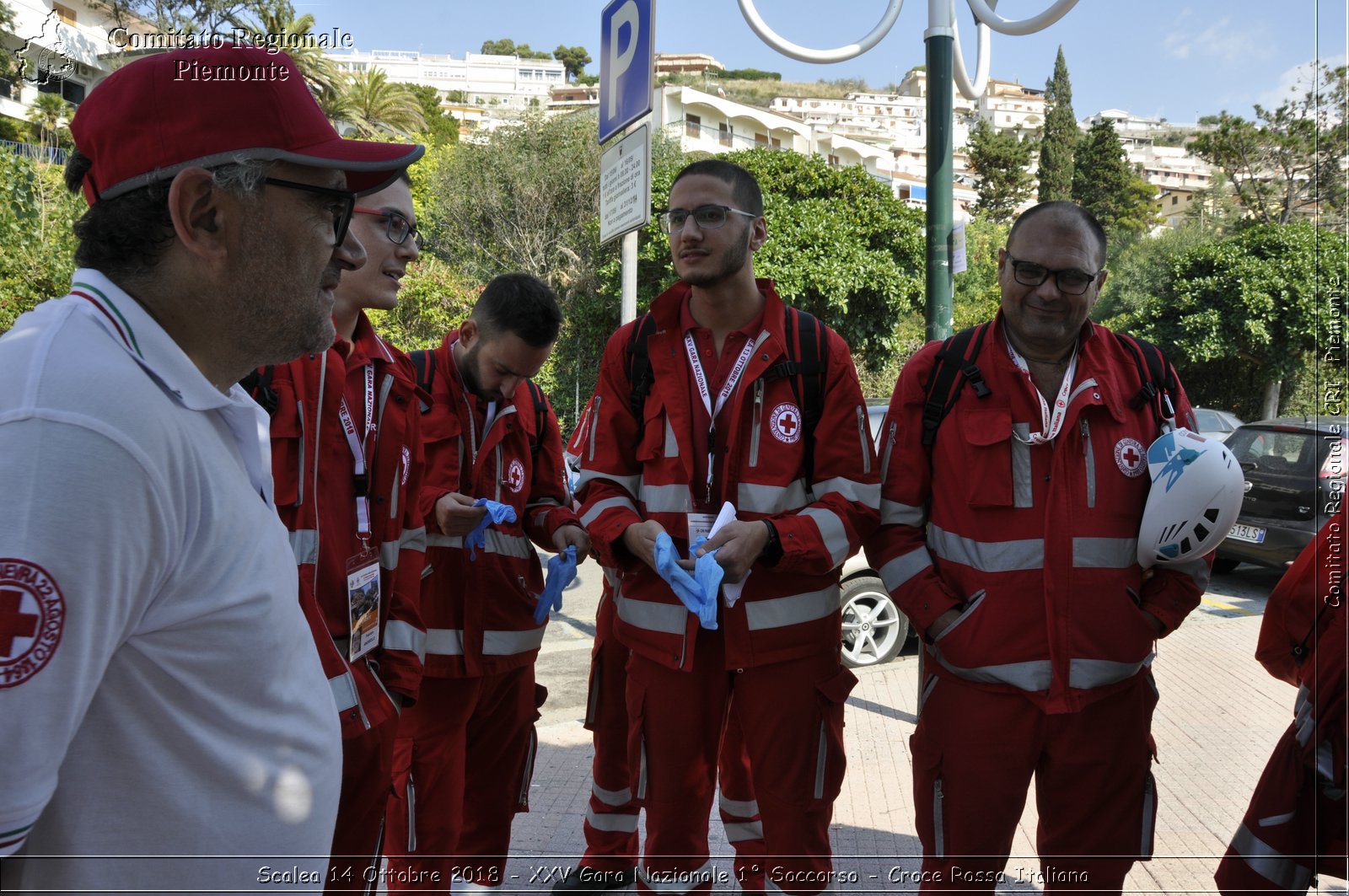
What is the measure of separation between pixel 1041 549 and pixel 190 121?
8.44ft

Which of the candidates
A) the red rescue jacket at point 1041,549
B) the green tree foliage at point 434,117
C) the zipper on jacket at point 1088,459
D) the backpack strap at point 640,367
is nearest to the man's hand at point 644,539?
the backpack strap at point 640,367

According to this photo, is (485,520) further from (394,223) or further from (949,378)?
(949,378)

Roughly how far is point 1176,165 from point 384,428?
134 metres

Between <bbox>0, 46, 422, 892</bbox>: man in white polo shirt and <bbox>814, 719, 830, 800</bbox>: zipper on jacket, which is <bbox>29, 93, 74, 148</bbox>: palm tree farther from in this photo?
<bbox>0, 46, 422, 892</bbox>: man in white polo shirt

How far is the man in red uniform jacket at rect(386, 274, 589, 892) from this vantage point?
3270 millimetres

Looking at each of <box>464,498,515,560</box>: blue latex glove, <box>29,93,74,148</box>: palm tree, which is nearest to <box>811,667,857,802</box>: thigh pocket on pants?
<box>464,498,515,560</box>: blue latex glove

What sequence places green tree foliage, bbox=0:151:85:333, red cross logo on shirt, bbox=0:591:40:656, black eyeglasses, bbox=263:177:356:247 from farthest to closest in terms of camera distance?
1. green tree foliage, bbox=0:151:85:333
2. black eyeglasses, bbox=263:177:356:247
3. red cross logo on shirt, bbox=0:591:40:656

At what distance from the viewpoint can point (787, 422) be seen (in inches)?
125

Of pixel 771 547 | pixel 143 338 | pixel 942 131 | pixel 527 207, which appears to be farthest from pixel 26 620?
pixel 527 207

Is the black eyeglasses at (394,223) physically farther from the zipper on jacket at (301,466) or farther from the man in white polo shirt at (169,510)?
the man in white polo shirt at (169,510)

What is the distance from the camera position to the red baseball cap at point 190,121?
133cm

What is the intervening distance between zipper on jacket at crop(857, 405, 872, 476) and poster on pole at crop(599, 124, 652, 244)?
7.43ft

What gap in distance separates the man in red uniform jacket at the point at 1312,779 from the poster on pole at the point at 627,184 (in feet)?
11.9

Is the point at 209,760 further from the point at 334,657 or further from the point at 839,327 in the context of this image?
the point at 839,327
